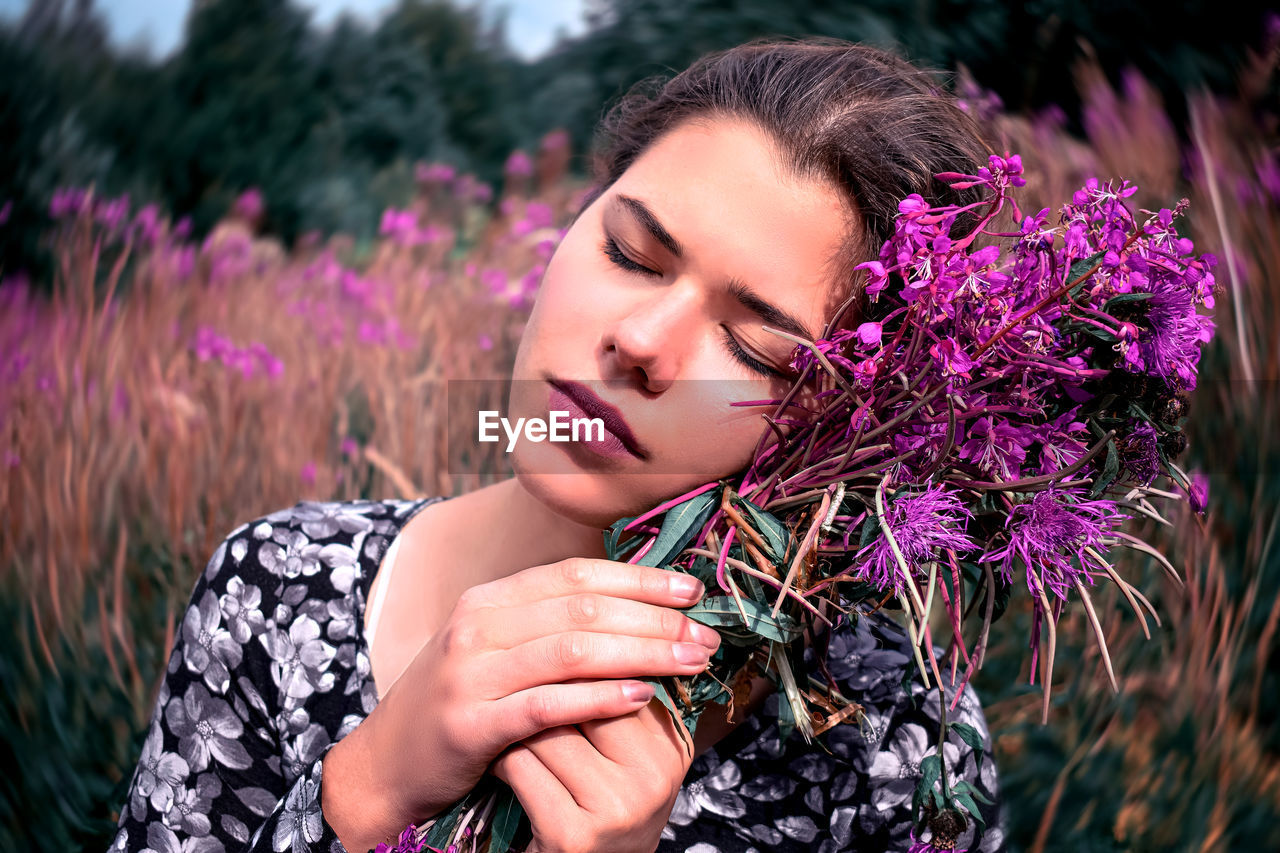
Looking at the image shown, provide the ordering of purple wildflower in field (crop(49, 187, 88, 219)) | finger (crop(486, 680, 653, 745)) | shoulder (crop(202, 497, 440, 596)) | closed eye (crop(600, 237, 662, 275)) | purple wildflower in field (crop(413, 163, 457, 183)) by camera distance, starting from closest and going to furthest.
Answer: finger (crop(486, 680, 653, 745)) → closed eye (crop(600, 237, 662, 275)) → shoulder (crop(202, 497, 440, 596)) → purple wildflower in field (crop(49, 187, 88, 219)) → purple wildflower in field (crop(413, 163, 457, 183))

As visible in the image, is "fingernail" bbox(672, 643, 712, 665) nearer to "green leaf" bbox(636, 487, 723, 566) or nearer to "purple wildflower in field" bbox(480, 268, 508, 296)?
"green leaf" bbox(636, 487, 723, 566)

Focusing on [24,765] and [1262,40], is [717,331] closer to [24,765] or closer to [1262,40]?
[1262,40]

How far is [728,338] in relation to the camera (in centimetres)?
103

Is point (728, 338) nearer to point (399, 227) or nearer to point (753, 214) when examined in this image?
point (753, 214)

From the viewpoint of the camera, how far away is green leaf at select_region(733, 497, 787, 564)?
0.92m

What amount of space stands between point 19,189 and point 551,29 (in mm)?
1500

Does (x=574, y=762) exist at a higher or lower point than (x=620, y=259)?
lower

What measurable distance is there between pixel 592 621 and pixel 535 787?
7.0 inches


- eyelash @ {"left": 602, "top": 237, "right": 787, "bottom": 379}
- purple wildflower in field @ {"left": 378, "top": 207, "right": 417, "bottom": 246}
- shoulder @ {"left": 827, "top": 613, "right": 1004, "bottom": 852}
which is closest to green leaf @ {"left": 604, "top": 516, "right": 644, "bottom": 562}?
eyelash @ {"left": 602, "top": 237, "right": 787, "bottom": 379}

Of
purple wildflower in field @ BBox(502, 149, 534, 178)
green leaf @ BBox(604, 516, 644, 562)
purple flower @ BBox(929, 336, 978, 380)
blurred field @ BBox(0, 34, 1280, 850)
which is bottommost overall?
blurred field @ BBox(0, 34, 1280, 850)

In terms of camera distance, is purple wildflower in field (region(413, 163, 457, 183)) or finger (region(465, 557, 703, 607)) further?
purple wildflower in field (region(413, 163, 457, 183))

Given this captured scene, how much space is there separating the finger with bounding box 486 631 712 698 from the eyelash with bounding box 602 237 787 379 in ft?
1.14

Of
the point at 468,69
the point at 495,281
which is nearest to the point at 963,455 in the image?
the point at 495,281

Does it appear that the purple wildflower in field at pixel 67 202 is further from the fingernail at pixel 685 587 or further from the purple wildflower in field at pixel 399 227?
the fingernail at pixel 685 587
